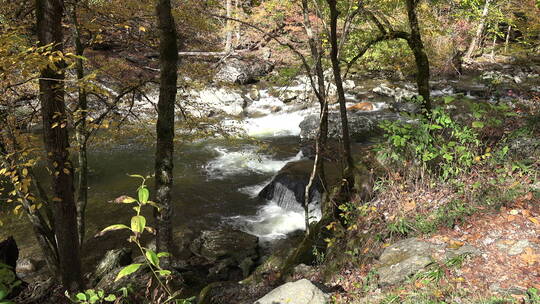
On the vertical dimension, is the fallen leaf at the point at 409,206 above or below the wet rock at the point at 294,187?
above

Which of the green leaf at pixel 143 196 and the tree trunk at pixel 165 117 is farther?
the tree trunk at pixel 165 117

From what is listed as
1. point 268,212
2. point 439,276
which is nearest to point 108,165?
point 268,212

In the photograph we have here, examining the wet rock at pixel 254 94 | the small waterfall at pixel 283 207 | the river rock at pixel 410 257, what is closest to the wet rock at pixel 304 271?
the river rock at pixel 410 257

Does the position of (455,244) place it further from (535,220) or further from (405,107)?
(405,107)

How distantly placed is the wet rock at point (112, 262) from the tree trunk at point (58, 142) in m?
1.94

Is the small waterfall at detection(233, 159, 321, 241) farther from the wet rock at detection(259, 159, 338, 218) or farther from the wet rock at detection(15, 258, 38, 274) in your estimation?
the wet rock at detection(15, 258, 38, 274)

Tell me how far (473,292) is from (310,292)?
1.73m

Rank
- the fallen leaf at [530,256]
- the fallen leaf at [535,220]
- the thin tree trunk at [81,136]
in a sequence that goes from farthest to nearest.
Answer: the thin tree trunk at [81,136] < the fallen leaf at [535,220] < the fallen leaf at [530,256]

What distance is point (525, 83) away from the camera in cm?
1947

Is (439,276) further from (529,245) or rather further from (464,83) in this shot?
(464,83)

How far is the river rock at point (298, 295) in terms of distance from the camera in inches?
156

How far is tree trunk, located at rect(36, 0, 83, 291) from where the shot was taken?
4426 millimetres

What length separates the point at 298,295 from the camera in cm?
399

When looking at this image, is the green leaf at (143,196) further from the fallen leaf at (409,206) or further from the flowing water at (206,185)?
the flowing water at (206,185)
